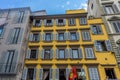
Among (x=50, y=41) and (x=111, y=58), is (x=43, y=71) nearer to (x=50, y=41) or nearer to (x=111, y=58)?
(x=50, y=41)

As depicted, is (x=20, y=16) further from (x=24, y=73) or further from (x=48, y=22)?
(x=24, y=73)

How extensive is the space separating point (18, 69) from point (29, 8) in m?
10.7

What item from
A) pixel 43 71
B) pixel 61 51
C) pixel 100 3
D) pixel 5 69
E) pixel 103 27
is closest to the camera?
pixel 5 69

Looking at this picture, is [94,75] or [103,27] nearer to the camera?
[94,75]

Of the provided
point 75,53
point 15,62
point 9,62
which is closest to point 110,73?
point 75,53

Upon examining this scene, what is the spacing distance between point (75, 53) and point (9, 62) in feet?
28.2

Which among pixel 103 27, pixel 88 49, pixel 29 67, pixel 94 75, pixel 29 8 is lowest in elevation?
pixel 94 75

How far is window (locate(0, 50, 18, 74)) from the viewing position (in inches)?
682

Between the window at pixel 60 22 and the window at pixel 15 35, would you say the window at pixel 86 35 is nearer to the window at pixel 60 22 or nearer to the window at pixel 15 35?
the window at pixel 60 22

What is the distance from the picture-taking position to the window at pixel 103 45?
20.3 meters

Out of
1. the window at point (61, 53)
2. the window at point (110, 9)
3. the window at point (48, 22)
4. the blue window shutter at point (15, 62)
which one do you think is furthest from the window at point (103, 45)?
the blue window shutter at point (15, 62)

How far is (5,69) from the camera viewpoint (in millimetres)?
17453

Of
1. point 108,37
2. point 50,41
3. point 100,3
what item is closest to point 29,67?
point 50,41

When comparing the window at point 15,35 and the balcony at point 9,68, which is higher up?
the window at point 15,35
